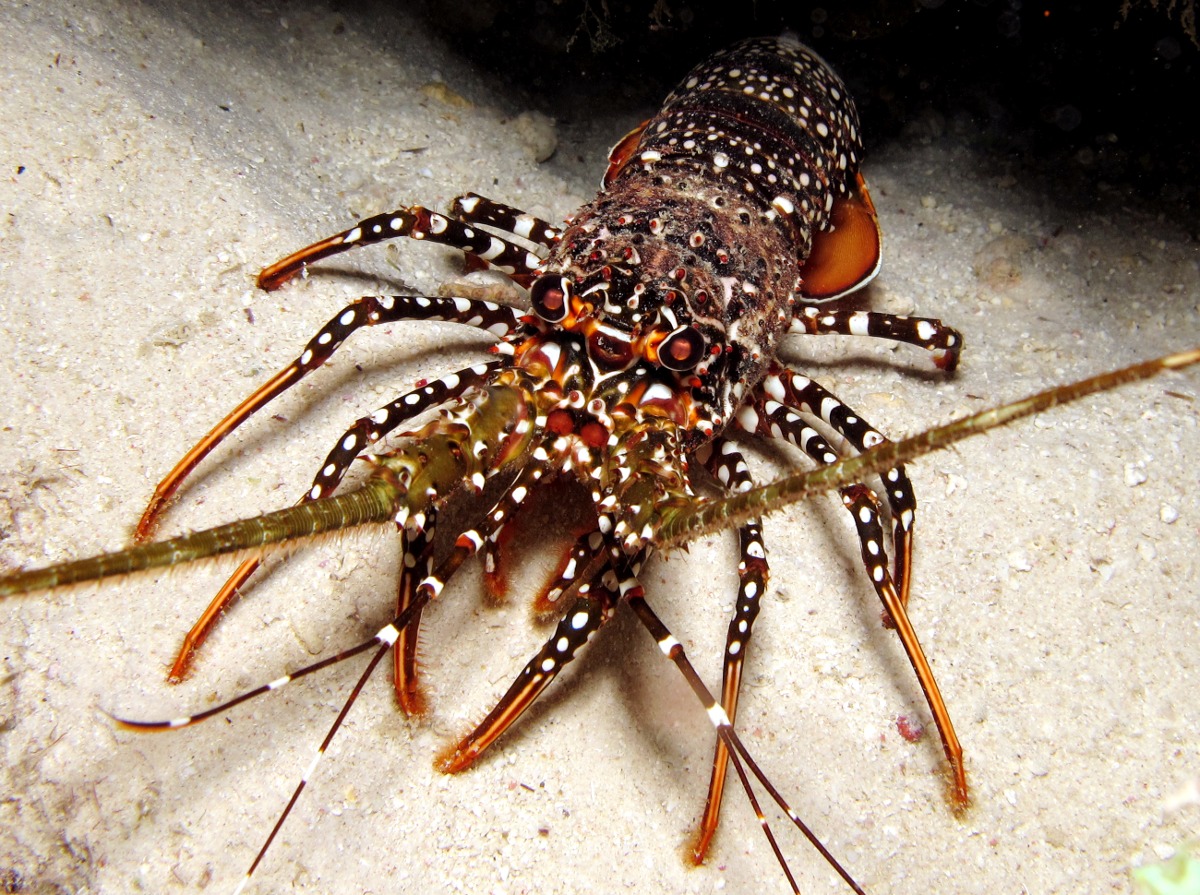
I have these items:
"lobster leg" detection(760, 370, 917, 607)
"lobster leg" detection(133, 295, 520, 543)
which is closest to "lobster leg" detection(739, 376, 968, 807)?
"lobster leg" detection(760, 370, 917, 607)

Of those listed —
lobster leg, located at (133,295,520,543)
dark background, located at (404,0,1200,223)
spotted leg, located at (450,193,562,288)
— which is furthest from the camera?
dark background, located at (404,0,1200,223)

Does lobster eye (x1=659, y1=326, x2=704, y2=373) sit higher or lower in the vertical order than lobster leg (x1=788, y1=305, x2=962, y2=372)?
higher

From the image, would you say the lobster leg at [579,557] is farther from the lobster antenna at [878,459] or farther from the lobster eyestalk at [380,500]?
the lobster antenna at [878,459]

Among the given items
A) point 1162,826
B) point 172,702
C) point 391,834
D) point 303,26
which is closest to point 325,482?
point 172,702

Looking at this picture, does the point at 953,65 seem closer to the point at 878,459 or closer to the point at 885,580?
the point at 885,580

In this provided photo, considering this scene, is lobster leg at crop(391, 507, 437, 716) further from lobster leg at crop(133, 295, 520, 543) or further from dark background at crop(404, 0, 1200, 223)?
dark background at crop(404, 0, 1200, 223)

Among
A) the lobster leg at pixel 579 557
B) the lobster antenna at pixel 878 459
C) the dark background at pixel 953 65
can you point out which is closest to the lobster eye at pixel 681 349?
the lobster leg at pixel 579 557
